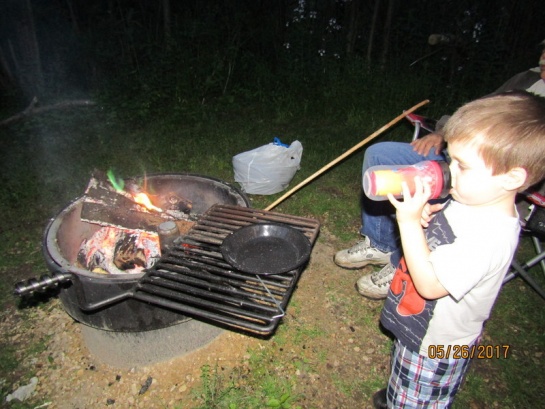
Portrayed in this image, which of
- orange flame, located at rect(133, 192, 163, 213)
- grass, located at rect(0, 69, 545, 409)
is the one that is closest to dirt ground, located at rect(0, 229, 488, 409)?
grass, located at rect(0, 69, 545, 409)

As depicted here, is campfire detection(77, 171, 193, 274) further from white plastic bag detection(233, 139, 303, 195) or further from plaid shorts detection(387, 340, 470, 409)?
white plastic bag detection(233, 139, 303, 195)

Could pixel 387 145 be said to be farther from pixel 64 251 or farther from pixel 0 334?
pixel 0 334

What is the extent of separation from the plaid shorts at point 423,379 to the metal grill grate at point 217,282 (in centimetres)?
70

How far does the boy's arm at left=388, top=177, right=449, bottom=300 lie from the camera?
1405 mm

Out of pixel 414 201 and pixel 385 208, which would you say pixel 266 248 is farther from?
pixel 385 208

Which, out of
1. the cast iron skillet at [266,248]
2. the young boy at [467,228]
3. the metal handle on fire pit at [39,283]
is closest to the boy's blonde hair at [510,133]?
the young boy at [467,228]

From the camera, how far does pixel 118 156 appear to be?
5.08 metres

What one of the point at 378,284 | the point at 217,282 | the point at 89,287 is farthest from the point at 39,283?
the point at 378,284

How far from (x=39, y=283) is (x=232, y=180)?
307 cm

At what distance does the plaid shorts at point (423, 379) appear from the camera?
1716mm

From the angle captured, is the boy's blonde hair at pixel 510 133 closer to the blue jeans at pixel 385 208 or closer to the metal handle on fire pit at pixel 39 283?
the blue jeans at pixel 385 208

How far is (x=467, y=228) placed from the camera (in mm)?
1423

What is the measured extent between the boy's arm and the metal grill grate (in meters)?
0.53

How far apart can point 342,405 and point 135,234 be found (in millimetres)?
1758
